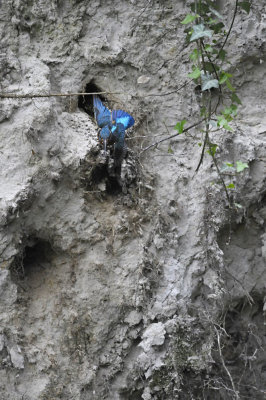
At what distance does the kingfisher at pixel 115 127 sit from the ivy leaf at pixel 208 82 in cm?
60

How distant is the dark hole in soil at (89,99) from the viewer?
8.89 ft

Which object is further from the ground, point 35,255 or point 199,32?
point 199,32

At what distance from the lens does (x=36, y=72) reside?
2531 mm

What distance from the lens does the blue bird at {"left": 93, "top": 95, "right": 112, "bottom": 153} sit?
98.2 inches

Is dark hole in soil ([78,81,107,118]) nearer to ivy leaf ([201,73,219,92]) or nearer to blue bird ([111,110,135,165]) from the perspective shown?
blue bird ([111,110,135,165])

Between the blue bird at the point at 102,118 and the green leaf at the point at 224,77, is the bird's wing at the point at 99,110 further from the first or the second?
the green leaf at the point at 224,77

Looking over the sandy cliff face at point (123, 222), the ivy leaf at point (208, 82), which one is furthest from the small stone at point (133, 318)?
the ivy leaf at point (208, 82)

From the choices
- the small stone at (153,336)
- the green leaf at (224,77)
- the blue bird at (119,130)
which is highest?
the green leaf at (224,77)

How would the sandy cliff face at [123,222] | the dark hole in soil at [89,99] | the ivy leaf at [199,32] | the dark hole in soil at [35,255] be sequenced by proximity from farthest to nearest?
1. the dark hole in soil at [89,99]
2. the dark hole in soil at [35,255]
3. the sandy cliff face at [123,222]
4. the ivy leaf at [199,32]

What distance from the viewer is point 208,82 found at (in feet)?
6.52

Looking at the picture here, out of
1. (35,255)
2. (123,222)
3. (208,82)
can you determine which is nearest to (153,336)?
(123,222)

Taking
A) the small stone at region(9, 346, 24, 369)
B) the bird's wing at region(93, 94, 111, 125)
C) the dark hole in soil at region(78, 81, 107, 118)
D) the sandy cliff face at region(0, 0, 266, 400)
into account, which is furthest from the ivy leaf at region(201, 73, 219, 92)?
the small stone at region(9, 346, 24, 369)

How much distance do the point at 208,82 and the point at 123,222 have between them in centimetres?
83

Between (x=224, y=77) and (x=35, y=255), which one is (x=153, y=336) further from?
(x=224, y=77)
